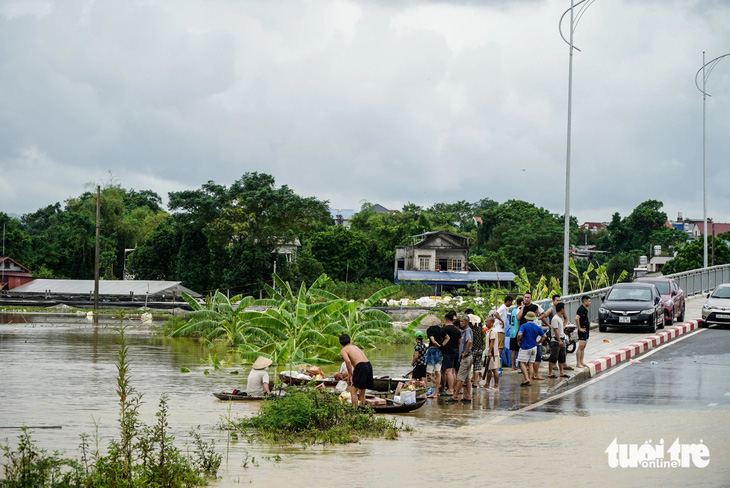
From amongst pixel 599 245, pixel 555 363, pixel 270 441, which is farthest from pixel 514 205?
pixel 270 441

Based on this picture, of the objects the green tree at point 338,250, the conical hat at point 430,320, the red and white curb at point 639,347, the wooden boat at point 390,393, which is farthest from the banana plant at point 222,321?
the green tree at point 338,250

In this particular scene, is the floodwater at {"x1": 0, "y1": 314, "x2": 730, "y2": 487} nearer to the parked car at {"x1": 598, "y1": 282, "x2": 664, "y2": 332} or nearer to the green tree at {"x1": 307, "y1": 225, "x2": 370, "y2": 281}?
the parked car at {"x1": 598, "y1": 282, "x2": 664, "y2": 332}

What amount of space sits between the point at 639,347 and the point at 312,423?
49.4ft

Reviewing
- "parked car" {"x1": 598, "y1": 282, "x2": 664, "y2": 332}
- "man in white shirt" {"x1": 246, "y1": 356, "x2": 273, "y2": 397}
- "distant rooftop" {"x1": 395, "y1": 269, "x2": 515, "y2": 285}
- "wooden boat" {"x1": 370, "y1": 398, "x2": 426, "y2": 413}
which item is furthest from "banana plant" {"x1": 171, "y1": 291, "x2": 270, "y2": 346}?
"distant rooftop" {"x1": 395, "y1": 269, "x2": 515, "y2": 285}

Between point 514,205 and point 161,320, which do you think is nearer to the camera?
point 161,320

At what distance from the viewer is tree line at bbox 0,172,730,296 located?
6781cm

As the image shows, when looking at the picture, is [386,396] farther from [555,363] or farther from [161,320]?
[161,320]

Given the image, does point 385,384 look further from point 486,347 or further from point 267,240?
point 267,240

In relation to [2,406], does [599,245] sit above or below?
above

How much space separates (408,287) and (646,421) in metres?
60.1

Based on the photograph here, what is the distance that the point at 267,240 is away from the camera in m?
67.5

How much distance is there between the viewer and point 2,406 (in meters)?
18.0

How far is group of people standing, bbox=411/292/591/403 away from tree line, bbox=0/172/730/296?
4502cm

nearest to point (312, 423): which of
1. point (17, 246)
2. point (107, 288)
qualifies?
point (107, 288)
